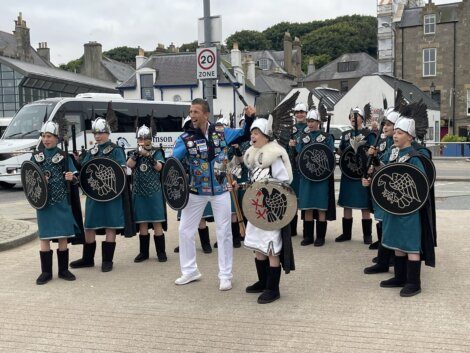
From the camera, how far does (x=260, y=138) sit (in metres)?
5.14

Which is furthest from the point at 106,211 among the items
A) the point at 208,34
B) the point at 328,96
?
the point at 328,96

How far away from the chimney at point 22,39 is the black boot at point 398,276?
51750 millimetres

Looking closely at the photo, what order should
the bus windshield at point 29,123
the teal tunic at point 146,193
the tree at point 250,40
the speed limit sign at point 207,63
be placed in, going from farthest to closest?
the tree at point 250,40, the bus windshield at point 29,123, the speed limit sign at point 207,63, the teal tunic at point 146,193

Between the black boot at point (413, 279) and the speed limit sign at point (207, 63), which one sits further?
the speed limit sign at point (207, 63)

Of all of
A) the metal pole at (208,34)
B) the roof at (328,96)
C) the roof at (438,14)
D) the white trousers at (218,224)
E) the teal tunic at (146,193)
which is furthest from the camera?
the roof at (438,14)

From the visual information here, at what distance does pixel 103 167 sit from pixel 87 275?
132 centimetres

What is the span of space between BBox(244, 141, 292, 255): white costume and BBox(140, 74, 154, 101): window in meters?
33.8

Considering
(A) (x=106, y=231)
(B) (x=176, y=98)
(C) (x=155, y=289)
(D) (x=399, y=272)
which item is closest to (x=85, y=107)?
(A) (x=106, y=231)

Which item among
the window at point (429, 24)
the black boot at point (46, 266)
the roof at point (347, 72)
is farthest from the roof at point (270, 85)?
the black boot at point (46, 266)

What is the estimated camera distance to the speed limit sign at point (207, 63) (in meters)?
9.88

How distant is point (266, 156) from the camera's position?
506 centimetres

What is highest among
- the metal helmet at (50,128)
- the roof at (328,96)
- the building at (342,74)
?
the building at (342,74)

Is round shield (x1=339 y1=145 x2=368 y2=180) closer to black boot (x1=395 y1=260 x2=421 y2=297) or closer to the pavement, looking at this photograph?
the pavement

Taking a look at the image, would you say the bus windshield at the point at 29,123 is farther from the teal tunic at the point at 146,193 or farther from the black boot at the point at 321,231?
the black boot at the point at 321,231
